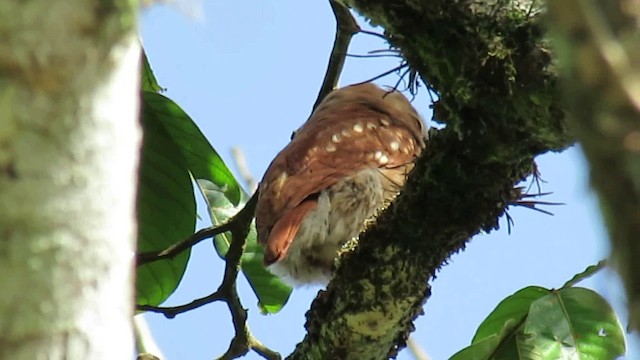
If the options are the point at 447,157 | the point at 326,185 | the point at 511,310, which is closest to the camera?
the point at 447,157

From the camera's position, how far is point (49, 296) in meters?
0.59

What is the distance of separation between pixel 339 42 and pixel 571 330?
112 centimetres

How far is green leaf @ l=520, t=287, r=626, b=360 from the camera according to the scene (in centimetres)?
162

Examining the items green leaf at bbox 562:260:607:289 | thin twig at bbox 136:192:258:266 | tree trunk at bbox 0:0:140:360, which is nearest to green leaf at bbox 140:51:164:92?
thin twig at bbox 136:192:258:266

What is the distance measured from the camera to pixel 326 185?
10.1ft

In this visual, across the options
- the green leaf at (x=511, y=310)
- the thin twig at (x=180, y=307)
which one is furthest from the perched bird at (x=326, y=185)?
the green leaf at (x=511, y=310)

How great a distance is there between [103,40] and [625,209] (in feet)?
1.29

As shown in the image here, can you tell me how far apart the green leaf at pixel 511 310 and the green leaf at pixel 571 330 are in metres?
0.10

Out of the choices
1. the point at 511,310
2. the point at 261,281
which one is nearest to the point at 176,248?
the point at 261,281

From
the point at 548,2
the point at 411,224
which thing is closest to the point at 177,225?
the point at 411,224

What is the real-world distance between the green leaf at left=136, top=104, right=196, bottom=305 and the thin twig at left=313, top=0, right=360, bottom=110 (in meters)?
0.51

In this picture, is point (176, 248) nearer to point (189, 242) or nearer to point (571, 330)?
point (189, 242)

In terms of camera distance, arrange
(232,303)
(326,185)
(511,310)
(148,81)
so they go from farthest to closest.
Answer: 1. (326,185)
2. (148,81)
3. (232,303)
4. (511,310)

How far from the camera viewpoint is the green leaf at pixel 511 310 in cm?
180
